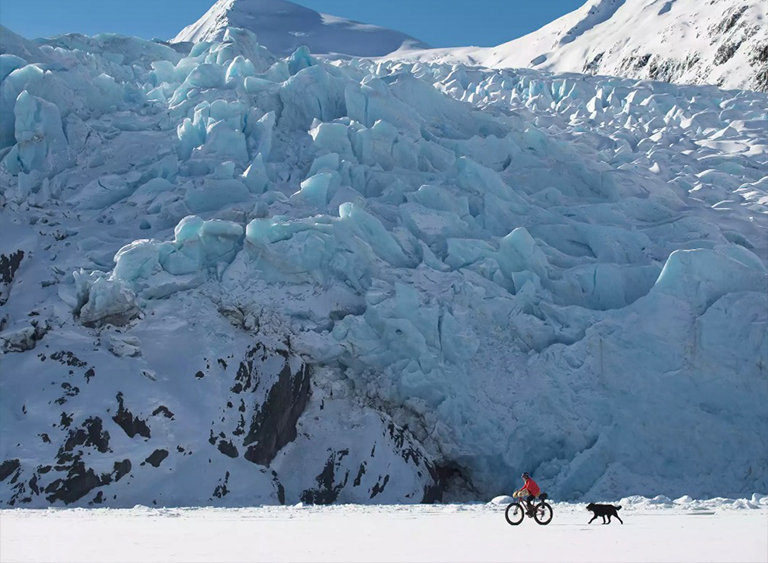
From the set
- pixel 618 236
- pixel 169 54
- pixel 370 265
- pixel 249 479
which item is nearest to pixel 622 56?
pixel 169 54

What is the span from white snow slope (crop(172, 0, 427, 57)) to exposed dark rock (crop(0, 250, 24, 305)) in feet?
126

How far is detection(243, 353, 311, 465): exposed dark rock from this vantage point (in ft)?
41.2

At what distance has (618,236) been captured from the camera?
16281 millimetres

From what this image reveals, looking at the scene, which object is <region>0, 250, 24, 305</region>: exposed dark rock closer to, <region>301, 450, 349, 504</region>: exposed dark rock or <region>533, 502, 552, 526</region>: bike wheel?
<region>301, 450, 349, 504</region>: exposed dark rock

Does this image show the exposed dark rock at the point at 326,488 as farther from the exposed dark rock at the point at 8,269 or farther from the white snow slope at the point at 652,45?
the white snow slope at the point at 652,45

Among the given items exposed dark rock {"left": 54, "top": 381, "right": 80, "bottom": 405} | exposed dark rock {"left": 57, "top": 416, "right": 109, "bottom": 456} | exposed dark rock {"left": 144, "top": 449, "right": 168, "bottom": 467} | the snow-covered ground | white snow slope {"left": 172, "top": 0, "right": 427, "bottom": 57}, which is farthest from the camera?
white snow slope {"left": 172, "top": 0, "right": 427, "bottom": 57}

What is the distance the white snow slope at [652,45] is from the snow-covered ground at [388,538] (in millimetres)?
38040

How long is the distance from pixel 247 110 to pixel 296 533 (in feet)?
43.1

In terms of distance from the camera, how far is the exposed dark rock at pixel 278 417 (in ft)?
41.2

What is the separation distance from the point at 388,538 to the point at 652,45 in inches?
1956

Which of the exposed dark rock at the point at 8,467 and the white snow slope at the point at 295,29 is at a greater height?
the white snow slope at the point at 295,29

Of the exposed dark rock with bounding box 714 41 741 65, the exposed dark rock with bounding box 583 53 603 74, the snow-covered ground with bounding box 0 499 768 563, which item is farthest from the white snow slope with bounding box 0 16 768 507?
the exposed dark rock with bounding box 583 53 603 74

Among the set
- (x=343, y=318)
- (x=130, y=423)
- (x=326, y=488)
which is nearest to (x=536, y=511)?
(x=326, y=488)

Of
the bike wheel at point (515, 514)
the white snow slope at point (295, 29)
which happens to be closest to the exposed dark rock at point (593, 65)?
the white snow slope at point (295, 29)
